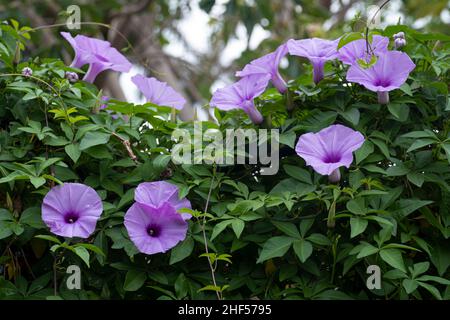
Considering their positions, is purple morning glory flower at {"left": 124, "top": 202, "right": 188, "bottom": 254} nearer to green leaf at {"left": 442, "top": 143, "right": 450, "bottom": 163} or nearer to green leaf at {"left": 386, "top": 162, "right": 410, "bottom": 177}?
green leaf at {"left": 386, "top": 162, "right": 410, "bottom": 177}

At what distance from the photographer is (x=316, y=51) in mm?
1512

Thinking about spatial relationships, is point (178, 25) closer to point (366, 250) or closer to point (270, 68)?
point (270, 68)

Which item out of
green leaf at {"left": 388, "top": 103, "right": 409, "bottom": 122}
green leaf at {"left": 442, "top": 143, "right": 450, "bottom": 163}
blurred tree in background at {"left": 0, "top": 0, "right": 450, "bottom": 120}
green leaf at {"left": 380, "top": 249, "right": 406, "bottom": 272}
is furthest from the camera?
blurred tree in background at {"left": 0, "top": 0, "right": 450, "bottom": 120}

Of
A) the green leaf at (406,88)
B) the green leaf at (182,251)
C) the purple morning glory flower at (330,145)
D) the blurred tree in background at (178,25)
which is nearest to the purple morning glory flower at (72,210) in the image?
the green leaf at (182,251)

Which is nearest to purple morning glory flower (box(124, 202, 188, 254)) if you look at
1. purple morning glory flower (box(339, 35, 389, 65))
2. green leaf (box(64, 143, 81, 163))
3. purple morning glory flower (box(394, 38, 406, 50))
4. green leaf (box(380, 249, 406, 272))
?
green leaf (box(64, 143, 81, 163))

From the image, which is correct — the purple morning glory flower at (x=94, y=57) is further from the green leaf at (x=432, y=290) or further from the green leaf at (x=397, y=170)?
the green leaf at (x=432, y=290)

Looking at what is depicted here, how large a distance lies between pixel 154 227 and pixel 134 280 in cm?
10

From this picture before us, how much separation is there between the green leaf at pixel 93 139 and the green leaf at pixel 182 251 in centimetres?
26

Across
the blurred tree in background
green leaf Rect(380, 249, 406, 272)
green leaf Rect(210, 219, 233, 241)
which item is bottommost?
green leaf Rect(380, 249, 406, 272)

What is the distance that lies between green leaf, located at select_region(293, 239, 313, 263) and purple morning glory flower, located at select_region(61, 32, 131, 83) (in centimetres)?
63

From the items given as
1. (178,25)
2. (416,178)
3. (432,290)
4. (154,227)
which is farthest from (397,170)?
(178,25)

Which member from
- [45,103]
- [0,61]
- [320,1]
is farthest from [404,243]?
[320,1]

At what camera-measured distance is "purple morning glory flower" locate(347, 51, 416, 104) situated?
143 cm
